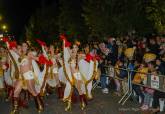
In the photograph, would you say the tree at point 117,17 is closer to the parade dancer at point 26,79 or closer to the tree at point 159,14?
the tree at point 159,14

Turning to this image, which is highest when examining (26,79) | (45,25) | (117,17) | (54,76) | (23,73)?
(117,17)

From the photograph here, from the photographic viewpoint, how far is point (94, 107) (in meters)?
14.2

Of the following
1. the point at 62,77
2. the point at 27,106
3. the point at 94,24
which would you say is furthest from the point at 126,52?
the point at 94,24

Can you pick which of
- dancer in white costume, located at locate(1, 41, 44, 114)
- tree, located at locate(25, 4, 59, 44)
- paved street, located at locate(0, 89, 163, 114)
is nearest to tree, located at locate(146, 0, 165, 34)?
paved street, located at locate(0, 89, 163, 114)

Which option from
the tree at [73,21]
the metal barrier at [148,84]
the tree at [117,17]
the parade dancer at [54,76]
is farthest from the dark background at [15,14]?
the metal barrier at [148,84]

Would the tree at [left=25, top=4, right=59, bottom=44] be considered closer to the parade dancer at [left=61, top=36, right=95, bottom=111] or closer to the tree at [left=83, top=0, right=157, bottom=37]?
the tree at [left=83, top=0, right=157, bottom=37]

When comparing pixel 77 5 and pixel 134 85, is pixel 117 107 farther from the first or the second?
pixel 77 5

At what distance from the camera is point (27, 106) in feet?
47.5

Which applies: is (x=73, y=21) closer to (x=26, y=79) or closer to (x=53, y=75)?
(x=53, y=75)

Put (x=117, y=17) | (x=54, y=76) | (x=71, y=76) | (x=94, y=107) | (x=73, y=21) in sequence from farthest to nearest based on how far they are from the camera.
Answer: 1. (x=73, y=21)
2. (x=117, y=17)
3. (x=54, y=76)
4. (x=94, y=107)
5. (x=71, y=76)

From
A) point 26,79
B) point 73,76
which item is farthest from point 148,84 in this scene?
point 26,79

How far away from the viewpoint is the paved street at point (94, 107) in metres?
13.3

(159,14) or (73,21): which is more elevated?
(73,21)

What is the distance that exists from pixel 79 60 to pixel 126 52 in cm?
295
